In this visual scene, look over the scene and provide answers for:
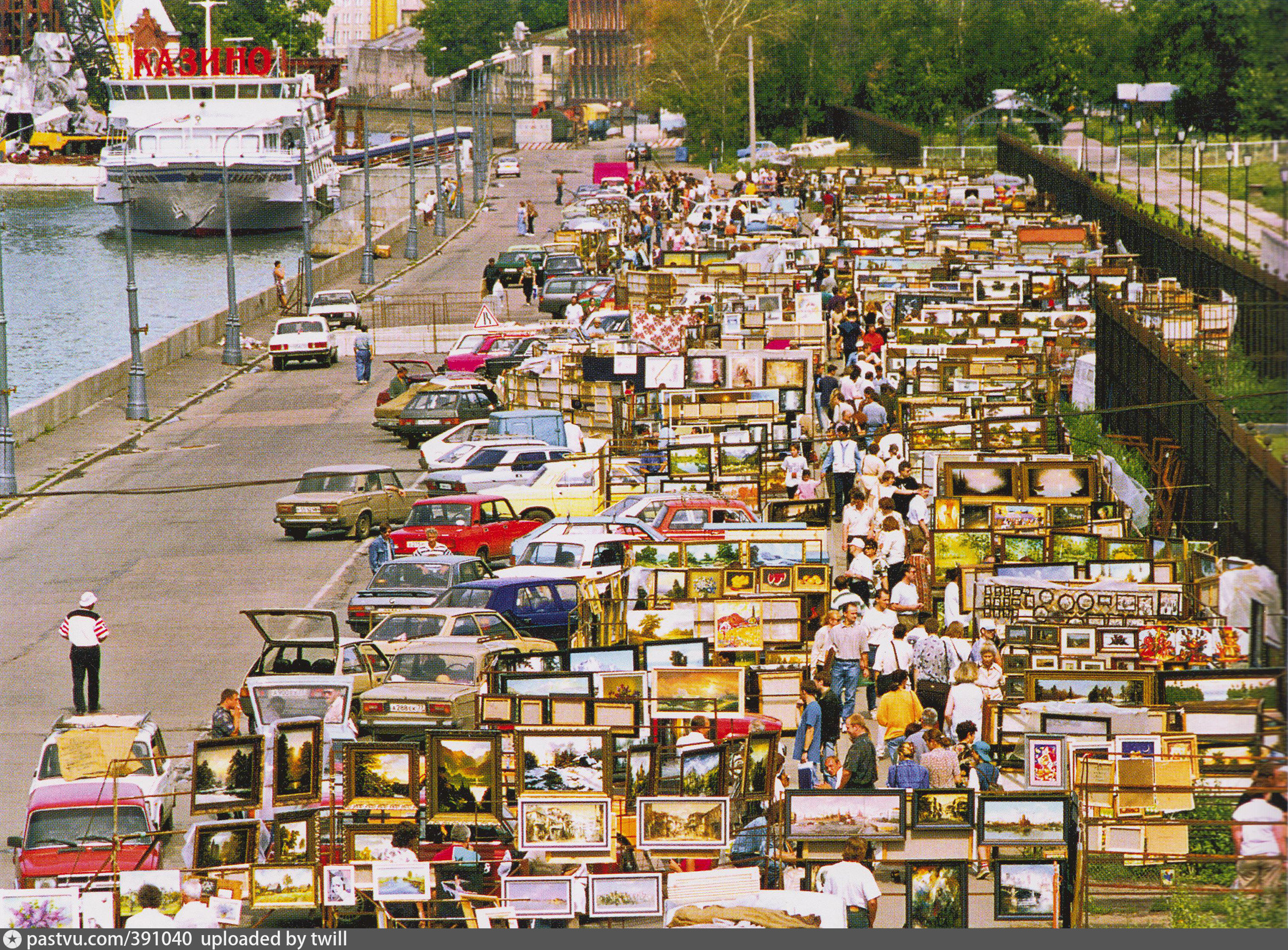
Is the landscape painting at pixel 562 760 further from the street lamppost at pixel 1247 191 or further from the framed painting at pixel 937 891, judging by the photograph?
the street lamppost at pixel 1247 191

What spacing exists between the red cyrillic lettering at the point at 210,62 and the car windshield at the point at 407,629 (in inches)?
4002

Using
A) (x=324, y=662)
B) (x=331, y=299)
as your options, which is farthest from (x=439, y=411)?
(x=331, y=299)

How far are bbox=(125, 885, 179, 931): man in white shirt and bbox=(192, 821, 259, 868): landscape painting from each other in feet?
2.66

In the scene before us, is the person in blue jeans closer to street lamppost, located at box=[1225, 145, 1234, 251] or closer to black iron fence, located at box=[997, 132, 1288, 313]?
black iron fence, located at box=[997, 132, 1288, 313]

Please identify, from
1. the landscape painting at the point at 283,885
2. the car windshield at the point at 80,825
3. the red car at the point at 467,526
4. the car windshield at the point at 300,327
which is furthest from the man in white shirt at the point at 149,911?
the car windshield at the point at 300,327

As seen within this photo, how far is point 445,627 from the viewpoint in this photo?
22203 mm

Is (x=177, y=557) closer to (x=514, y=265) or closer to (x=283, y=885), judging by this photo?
(x=283, y=885)

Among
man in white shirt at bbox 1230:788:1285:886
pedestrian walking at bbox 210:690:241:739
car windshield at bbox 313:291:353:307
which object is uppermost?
man in white shirt at bbox 1230:788:1285:886

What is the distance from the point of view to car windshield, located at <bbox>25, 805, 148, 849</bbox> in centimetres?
1542

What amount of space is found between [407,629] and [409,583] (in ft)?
10.1

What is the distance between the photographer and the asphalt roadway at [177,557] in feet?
74.5

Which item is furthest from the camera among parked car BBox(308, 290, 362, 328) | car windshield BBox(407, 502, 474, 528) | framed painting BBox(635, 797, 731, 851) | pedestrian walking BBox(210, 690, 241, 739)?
parked car BBox(308, 290, 362, 328)

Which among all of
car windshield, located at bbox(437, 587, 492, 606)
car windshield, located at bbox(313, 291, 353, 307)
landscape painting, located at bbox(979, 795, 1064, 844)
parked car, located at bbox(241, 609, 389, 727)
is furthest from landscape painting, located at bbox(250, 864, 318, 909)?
car windshield, located at bbox(313, 291, 353, 307)

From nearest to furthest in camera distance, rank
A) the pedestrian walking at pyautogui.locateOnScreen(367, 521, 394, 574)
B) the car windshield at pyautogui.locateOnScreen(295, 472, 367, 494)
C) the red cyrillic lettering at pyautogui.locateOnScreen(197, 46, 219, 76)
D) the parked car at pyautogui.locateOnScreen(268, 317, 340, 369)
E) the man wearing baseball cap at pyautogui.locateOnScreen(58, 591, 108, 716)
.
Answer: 1. the man wearing baseball cap at pyautogui.locateOnScreen(58, 591, 108, 716)
2. the pedestrian walking at pyautogui.locateOnScreen(367, 521, 394, 574)
3. the car windshield at pyautogui.locateOnScreen(295, 472, 367, 494)
4. the parked car at pyautogui.locateOnScreen(268, 317, 340, 369)
5. the red cyrillic lettering at pyautogui.locateOnScreen(197, 46, 219, 76)
